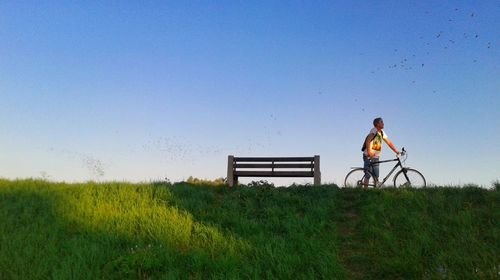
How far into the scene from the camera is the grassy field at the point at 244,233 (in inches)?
309

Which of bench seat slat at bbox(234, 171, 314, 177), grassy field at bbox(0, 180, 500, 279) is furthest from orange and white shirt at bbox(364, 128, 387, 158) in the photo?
bench seat slat at bbox(234, 171, 314, 177)

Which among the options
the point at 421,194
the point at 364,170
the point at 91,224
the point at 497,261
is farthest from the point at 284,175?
the point at 497,261

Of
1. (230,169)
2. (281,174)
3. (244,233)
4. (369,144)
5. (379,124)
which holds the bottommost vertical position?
(244,233)

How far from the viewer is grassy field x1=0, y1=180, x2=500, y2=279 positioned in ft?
25.8

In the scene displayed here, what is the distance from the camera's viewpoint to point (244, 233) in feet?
30.8

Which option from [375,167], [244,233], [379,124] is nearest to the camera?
[244,233]

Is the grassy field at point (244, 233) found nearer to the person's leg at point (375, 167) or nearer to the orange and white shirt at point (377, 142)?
the person's leg at point (375, 167)

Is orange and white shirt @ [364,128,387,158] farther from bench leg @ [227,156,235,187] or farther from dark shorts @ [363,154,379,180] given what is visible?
bench leg @ [227,156,235,187]

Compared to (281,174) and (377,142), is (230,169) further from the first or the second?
(377,142)

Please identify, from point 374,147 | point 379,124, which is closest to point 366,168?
point 374,147

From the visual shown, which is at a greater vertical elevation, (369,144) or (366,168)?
(369,144)

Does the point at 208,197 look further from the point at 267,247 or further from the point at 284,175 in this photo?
the point at 284,175

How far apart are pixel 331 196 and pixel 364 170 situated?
2.85m

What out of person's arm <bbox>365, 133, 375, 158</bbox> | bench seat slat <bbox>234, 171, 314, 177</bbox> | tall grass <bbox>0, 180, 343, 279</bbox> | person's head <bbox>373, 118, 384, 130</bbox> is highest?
person's head <bbox>373, 118, 384, 130</bbox>
